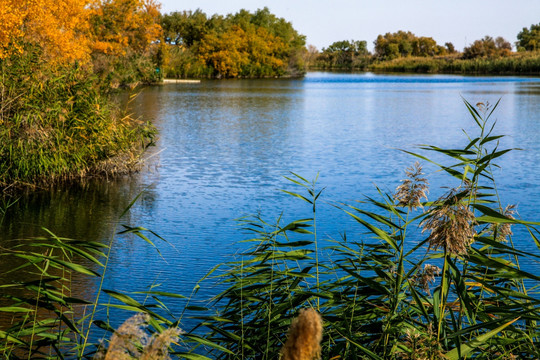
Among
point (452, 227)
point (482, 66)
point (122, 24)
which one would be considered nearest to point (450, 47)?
point (482, 66)

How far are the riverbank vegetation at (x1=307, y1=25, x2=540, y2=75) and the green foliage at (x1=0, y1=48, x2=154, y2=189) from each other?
209ft

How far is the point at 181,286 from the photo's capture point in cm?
624

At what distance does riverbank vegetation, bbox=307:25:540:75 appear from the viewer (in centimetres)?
7012

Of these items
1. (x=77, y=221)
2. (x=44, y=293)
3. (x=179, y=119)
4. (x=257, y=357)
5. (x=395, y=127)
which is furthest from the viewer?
(x=179, y=119)

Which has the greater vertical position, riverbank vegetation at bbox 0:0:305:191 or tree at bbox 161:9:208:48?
tree at bbox 161:9:208:48

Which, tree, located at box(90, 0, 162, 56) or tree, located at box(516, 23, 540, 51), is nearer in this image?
tree, located at box(90, 0, 162, 56)

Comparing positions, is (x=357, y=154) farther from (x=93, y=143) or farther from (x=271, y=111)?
(x=271, y=111)

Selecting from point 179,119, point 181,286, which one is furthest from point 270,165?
point 179,119

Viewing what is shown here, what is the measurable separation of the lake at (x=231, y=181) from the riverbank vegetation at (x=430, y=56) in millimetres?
47684

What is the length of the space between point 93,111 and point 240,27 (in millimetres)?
54804

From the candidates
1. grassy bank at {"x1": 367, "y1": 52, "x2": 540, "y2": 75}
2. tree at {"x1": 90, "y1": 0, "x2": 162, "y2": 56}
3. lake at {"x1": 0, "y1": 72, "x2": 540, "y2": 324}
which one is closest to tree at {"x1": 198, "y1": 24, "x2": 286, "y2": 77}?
tree at {"x1": 90, "y1": 0, "x2": 162, "y2": 56}

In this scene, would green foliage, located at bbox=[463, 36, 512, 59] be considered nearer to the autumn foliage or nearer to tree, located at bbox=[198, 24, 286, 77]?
tree, located at bbox=[198, 24, 286, 77]

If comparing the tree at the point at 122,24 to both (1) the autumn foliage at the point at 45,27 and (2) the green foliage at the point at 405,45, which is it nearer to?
(1) the autumn foliage at the point at 45,27

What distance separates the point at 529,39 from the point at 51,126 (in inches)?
3844
